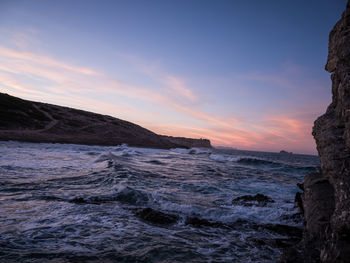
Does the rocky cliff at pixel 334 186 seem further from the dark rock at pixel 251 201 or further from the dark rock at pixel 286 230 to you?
the dark rock at pixel 251 201

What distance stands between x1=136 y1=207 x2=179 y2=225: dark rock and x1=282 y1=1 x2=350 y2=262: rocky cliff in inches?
115

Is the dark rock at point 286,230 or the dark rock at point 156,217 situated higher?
the dark rock at point 286,230

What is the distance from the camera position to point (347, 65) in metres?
4.14

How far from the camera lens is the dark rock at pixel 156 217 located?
5.68m

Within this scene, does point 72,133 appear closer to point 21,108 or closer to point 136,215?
point 21,108

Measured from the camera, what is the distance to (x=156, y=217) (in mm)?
5832

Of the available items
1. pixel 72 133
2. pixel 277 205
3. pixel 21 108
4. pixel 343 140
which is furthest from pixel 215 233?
pixel 21 108

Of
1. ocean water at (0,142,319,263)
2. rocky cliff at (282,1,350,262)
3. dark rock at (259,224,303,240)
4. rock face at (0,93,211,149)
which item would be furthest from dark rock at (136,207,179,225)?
rock face at (0,93,211,149)

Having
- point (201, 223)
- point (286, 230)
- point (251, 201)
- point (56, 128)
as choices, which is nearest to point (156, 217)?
point (201, 223)

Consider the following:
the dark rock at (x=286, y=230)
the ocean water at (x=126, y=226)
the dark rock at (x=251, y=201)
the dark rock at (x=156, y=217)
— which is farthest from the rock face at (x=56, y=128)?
the dark rock at (x=286, y=230)

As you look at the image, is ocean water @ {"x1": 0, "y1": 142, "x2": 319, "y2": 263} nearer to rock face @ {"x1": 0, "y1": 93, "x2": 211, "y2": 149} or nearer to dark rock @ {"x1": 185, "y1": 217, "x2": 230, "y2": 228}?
dark rock @ {"x1": 185, "y1": 217, "x2": 230, "y2": 228}

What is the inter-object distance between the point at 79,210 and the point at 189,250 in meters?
3.49

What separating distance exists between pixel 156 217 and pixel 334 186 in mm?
4246

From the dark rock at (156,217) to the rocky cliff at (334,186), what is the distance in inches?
115
